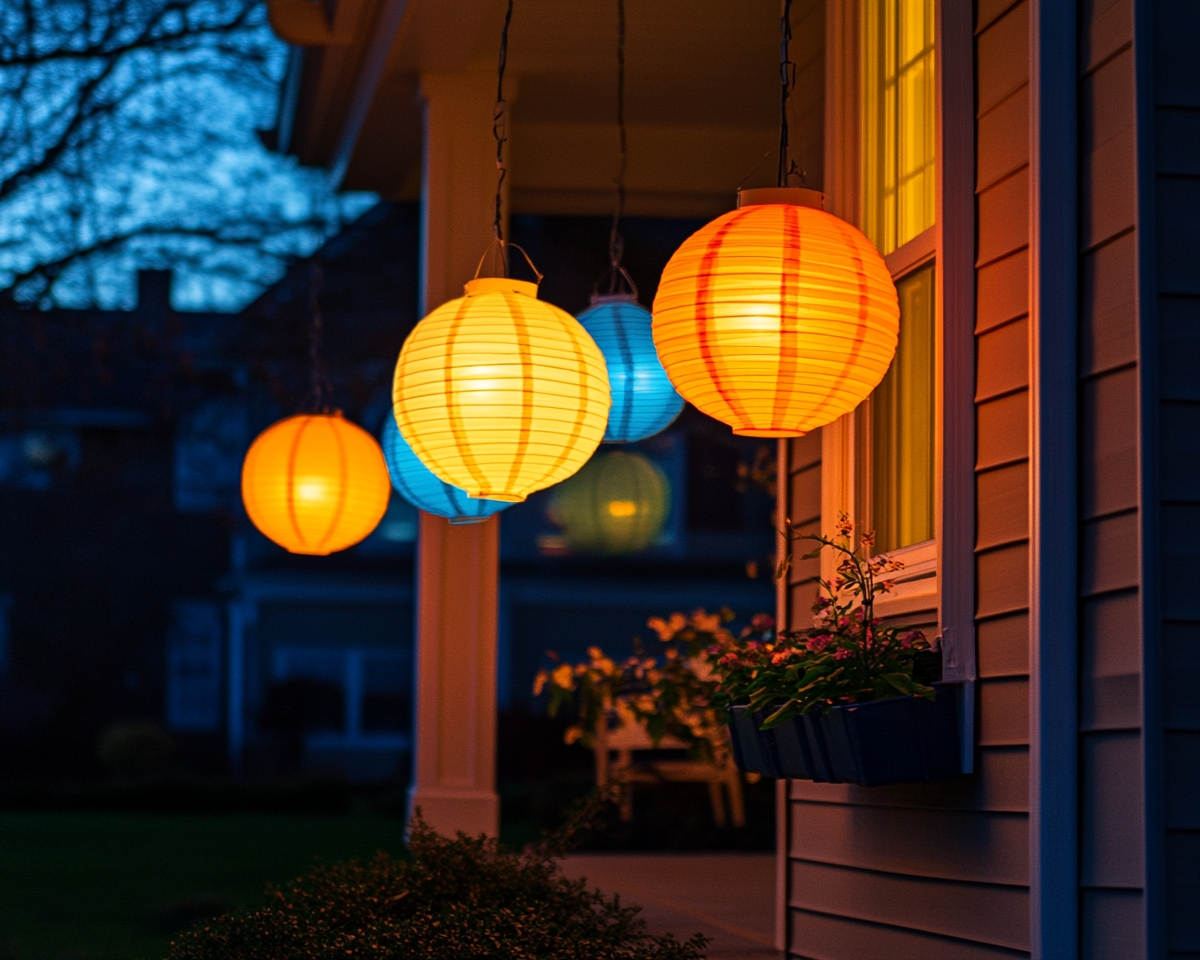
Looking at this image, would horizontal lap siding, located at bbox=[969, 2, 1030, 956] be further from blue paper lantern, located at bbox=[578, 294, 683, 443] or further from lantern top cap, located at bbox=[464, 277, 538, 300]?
blue paper lantern, located at bbox=[578, 294, 683, 443]

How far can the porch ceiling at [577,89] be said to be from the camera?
596 centimetres

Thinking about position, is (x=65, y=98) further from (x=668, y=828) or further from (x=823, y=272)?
(x=823, y=272)

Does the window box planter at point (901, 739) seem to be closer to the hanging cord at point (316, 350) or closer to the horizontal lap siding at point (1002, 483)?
the horizontal lap siding at point (1002, 483)

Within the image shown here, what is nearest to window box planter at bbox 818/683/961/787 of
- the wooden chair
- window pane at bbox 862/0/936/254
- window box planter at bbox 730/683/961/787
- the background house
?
window box planter at bbox 730/683/961/787

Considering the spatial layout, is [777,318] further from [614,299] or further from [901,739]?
[614,299]

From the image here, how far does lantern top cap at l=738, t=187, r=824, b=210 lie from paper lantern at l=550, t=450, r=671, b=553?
624 centimetres

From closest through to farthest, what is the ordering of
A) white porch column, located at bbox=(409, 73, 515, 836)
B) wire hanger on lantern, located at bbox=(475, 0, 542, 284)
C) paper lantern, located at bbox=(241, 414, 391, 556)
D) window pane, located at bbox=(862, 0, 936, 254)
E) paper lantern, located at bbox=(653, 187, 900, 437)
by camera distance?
paper lantern, located at bbox=(653, 187, 900, 437)
wire hanger on lantern, located at bbox=(475, 0, 542, 284)
window pane, located at bbox=(862, 0, 936, 254)
paper lantern, located at bbox=(241, 414, 391, 556)
white porch column, located at bbox=(409, 73, 515, 836)

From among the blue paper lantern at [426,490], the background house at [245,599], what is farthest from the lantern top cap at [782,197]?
the background house at [245,599]

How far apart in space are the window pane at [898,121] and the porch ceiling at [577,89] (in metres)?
0.60

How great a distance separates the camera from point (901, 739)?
313cm

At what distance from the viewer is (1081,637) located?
2703 millimetres

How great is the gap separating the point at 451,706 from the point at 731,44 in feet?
9.98

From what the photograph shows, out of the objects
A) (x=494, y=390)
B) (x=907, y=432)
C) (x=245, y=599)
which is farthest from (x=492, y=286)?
(x=245, y=599)

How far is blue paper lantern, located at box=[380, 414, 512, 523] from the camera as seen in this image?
5.18m
